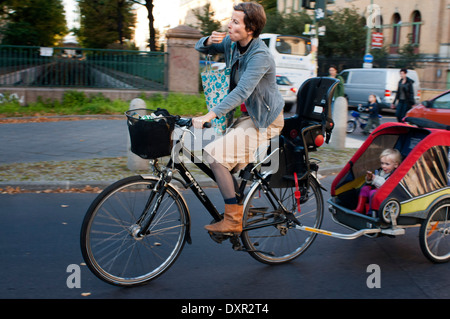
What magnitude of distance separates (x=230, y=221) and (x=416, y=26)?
1403 inches

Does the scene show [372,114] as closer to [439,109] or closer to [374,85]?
[439,109]

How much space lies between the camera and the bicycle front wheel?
3496mm

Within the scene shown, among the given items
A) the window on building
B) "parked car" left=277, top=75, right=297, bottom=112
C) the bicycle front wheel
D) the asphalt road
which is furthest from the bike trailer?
the window on building

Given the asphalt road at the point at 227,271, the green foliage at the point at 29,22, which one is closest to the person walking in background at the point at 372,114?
the asphalt road at the point at 227,271

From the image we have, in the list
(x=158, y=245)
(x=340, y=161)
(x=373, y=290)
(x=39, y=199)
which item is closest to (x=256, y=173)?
(x=158, y=245)

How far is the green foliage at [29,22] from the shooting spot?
2422 cm

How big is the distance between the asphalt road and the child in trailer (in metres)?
0.48

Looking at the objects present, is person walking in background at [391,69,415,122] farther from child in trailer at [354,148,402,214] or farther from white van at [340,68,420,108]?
child in trailer at [354,148,402,214]

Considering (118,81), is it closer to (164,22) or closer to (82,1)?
(82,1)

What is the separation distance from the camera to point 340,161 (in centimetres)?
876

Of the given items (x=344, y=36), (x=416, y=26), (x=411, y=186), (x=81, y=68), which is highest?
(x=416, y=26)

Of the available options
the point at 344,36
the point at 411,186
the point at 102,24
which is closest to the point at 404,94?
the point at 411,186

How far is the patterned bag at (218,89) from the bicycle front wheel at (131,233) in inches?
24.6

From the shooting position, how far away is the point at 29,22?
2694 centimetres
